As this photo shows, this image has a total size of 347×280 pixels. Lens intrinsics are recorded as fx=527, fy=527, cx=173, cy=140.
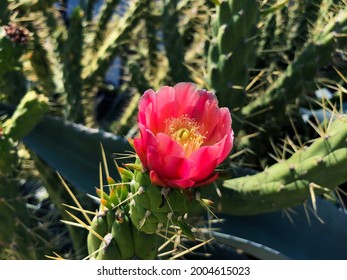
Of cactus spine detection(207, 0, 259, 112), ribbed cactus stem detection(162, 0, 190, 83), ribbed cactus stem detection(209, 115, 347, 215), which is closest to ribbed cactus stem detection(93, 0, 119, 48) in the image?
ribbed cactus stem detection(162, 0, 190, 83)

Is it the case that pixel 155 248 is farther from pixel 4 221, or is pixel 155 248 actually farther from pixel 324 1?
pixel 324 1

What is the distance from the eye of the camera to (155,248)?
3.84ft

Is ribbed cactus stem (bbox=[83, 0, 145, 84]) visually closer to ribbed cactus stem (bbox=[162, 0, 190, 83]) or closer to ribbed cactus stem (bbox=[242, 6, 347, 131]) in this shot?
ribbed cactus stem (bbox=[162, 0, 190, 83])

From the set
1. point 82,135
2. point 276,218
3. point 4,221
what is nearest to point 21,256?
point 4,221

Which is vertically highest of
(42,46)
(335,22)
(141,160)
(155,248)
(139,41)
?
(141,160)

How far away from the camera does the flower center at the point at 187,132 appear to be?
0.95m

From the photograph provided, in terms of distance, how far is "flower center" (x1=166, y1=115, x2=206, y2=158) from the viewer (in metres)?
0.95

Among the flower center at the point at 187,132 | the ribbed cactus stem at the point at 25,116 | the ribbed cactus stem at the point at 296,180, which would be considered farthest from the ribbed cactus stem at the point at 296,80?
the flower center at the point at 187,132

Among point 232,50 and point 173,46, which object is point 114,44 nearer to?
point 173,46

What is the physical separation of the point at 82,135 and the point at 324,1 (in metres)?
1.15

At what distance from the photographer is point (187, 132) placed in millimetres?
963

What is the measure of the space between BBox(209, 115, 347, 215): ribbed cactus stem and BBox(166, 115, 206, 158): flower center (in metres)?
0.52

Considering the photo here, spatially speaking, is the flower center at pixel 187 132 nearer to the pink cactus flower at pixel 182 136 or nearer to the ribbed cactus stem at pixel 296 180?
the pink cactus flower at pixel 182 136

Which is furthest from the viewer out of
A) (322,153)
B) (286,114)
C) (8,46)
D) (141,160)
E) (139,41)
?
(139,41)
